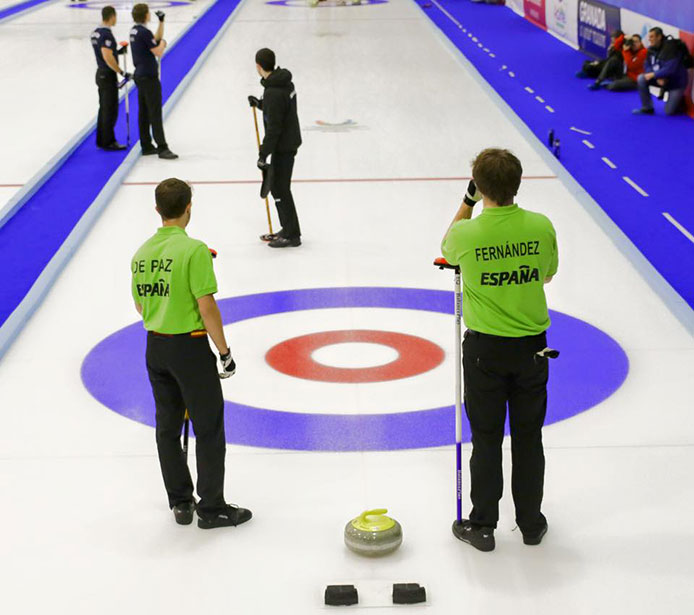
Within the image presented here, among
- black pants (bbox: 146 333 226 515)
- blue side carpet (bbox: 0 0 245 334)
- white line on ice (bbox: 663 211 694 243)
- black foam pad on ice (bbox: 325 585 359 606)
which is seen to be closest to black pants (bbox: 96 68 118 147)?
blue side carpet (bbox: 0 0 245 334)

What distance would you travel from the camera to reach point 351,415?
24.7 feet

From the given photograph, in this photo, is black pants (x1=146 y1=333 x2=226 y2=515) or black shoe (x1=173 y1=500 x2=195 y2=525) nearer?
black pants (x1=146 y1=333 x2=226 y2=515)

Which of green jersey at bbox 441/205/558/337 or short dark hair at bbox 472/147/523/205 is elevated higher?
short dark hair at bbox 472/147/523/205

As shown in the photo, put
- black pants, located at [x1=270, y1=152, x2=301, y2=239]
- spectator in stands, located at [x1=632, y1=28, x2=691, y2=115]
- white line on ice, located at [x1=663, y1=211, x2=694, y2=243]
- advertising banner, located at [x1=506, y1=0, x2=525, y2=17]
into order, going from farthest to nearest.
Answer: advertising banner, located at [x1=506, y1=0, x2=525, y2=17], spectator in stands, located at [x1=632, y1=28, x2=691, y2=115], white line on ice, located at [x1=663, y1=211, x2=694, y2=243], black pants, located at [x1=270, y1=152, x2=301, y2=239]

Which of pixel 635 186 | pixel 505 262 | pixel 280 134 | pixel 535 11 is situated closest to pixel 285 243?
pixel 280 134

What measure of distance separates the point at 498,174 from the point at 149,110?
1035 centimetres

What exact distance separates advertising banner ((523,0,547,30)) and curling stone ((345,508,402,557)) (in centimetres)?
2394

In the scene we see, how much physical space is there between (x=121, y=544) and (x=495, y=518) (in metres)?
1.93

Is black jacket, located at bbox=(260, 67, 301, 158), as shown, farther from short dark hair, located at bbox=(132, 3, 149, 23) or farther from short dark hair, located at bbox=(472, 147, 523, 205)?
short dark hair, located at bbox=(472, 147, 523, 205)

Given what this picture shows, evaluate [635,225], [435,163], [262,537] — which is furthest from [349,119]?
[262,537]

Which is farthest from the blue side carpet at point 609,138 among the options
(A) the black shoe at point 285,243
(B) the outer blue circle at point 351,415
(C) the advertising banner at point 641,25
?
(A) the black shoe at point 285,243

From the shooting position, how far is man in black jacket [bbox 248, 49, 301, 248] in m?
10.5

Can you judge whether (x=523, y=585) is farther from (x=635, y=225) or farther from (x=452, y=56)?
(x=452, y=56)

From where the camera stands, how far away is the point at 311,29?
29.2m
